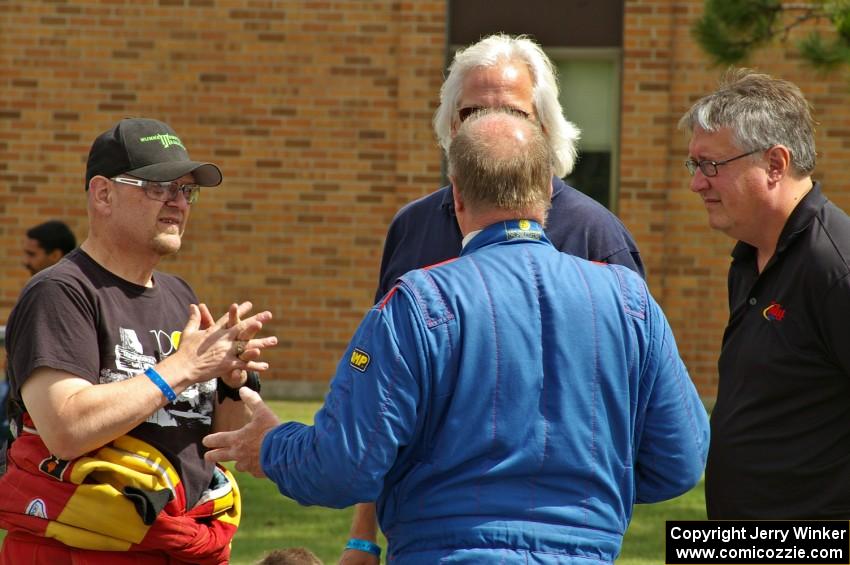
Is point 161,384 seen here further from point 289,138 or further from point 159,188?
point 289,138

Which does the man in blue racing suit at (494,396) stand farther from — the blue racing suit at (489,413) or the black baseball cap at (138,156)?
the black baseball cap at (138,156)

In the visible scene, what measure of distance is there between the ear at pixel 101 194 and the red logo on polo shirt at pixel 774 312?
199 cm

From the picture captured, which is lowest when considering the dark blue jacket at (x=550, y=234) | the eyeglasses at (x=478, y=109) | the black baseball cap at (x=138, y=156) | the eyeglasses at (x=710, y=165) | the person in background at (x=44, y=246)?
the person in background at (x=44, y=246)

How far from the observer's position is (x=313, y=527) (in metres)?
7.44

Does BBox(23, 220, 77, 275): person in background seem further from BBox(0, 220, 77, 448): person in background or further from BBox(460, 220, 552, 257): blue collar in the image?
BBox(460, 220, 552, 257): blue collar

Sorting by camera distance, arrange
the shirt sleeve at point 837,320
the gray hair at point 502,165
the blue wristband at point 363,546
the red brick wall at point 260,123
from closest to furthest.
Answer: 1. the gray hair at point 502,165
2. the shirt sleeve at point 837,320
3. the blue wristband at point 363,546
4. the red brick wall at point 260,123

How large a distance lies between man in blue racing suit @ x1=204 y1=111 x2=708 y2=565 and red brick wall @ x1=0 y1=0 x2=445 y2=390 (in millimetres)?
9053

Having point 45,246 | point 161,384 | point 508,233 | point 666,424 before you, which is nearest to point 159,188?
point 161,384

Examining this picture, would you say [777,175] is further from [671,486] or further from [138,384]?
[138,384]

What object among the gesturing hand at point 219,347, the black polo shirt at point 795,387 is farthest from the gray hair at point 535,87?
the gesturing hand at point 219,347

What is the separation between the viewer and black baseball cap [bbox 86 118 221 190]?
339 cm

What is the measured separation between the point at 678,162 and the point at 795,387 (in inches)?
328

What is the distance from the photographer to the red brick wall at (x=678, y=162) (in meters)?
11.5

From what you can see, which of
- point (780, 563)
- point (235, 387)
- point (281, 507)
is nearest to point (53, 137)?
point (281, 507)
